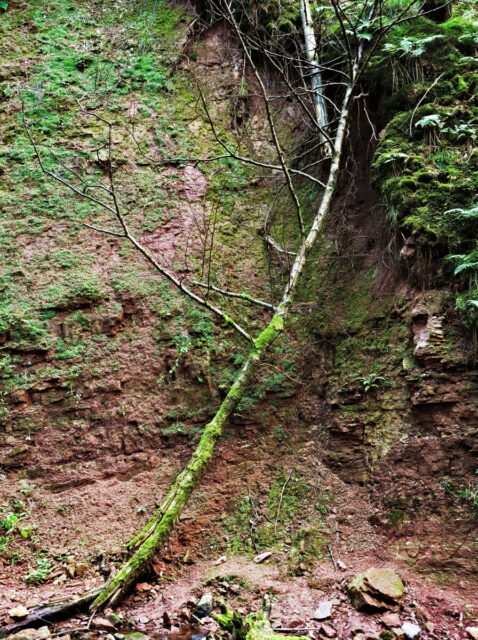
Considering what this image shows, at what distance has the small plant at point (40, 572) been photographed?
442 centimetres

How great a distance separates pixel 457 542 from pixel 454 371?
1487 millimetres

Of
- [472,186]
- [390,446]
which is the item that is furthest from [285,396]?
[472,186]

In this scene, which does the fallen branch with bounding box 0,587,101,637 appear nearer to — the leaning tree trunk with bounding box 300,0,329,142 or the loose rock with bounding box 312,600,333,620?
the loose rock with bounding box 312,600,333,620

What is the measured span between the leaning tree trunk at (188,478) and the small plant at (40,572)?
81 cm

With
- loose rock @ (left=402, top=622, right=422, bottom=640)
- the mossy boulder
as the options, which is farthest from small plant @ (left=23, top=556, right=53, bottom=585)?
loose rock @ (left=402, top=622, right=422, bottom=640)

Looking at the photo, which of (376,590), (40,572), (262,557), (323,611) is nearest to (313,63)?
(262,557)

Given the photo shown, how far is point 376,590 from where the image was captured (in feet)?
12.3

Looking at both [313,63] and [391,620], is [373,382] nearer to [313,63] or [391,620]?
[391,620]

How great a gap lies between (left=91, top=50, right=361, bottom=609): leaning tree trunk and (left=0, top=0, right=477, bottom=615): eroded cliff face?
1.29ft

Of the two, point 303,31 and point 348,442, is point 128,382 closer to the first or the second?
point 348,442

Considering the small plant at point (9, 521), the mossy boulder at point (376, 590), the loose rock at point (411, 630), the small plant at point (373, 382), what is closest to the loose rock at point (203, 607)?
the mossy boulder at point (376, 590)

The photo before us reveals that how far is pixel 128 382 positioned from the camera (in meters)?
5.79

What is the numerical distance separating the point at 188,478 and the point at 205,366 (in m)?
1.62

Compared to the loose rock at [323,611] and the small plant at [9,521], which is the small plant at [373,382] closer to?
the loose rock at [323,611]
